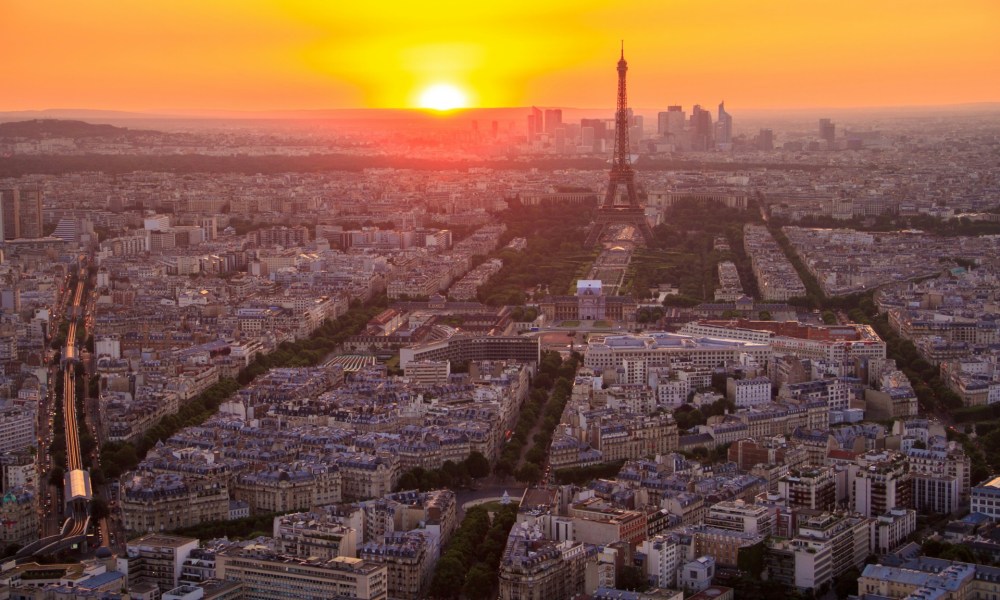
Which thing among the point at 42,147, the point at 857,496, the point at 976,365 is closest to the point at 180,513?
the point at 857,496

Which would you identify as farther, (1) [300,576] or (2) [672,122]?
(2) [672,122]

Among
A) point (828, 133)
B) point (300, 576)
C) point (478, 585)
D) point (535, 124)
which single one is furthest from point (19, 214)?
point (535, 124)

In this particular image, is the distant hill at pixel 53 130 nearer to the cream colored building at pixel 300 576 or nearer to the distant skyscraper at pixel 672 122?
the distant skyscraper at pixel 672 122

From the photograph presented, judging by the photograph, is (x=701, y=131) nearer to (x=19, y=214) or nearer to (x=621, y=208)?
(x=621, y=208)

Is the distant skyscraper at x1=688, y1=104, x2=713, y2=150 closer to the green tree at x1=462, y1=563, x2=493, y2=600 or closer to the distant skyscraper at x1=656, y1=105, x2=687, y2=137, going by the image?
the distant skyscraper at x1=656, y1=105, x2=687, y2=137

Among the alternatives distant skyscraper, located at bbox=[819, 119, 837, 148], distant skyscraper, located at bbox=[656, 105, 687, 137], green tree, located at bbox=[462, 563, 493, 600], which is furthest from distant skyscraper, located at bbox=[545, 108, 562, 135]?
green tree, located at bbox=[462, 563, 493, 600]

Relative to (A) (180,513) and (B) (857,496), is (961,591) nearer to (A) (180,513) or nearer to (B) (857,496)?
(B) (857,496)

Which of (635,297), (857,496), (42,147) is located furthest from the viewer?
(42,147)

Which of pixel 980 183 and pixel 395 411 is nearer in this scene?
pixel 395 411

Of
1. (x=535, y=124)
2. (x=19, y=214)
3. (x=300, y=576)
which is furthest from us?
(x=535, y=124)
